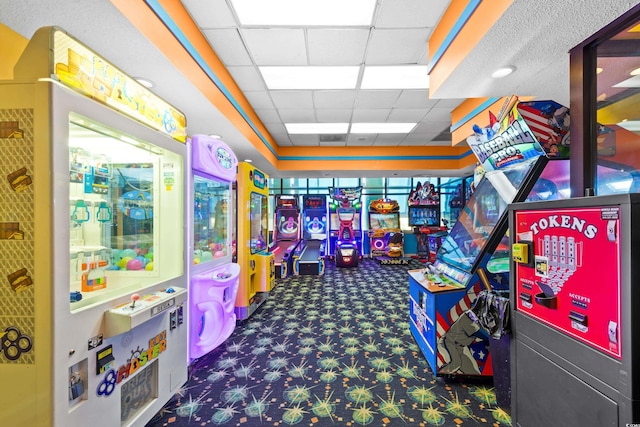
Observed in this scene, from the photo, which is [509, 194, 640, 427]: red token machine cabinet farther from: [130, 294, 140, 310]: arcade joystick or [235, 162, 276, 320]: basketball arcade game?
[235, 162, 276, 320]: basketball arcade game

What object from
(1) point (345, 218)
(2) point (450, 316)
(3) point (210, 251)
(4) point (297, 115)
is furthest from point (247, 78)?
(1) point (345, 218)

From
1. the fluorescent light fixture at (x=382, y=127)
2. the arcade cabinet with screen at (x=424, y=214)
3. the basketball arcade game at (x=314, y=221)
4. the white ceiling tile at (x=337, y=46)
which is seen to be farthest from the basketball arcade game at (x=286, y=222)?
the white ceiling tile at (x=337, y=46)

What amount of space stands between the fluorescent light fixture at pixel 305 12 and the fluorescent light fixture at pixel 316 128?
281cm

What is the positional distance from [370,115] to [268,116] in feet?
5.60

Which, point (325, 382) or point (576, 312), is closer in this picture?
point (576, 312)

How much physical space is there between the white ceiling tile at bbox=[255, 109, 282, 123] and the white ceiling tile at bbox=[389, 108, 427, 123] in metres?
1.90

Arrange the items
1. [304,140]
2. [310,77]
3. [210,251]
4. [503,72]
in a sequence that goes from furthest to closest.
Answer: [304,140] → [310,77] → [210,251] → [503,72]

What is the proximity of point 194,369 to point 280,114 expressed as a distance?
3724 millimetres

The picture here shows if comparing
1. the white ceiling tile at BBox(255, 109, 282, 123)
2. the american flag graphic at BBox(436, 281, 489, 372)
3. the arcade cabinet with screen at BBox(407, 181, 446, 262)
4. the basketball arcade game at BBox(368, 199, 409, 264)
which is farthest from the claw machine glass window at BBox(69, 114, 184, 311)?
the arcade cabinet with screen at BBox(407, 181, 446, 262)

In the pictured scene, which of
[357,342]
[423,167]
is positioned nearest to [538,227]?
[357,342]

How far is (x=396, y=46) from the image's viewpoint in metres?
2.69

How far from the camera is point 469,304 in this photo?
2250 mm

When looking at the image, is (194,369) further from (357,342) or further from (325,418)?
(357,342)

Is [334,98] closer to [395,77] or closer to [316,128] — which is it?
[395,77]
